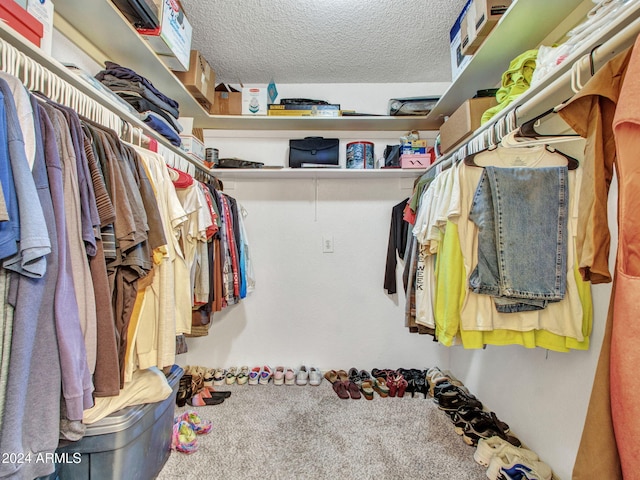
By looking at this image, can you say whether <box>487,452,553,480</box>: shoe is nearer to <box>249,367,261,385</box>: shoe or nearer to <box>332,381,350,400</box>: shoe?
<box>332,381,350,400</box>: shoe

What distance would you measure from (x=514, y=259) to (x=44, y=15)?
1833mm

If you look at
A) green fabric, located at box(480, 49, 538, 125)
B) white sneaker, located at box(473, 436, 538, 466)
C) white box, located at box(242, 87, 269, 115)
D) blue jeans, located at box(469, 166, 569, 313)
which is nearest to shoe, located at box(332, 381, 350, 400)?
white sneaker, located at box(473, 436, 538, 466)

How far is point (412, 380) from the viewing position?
203 cm

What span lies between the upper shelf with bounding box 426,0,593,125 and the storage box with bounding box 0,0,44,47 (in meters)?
1.73

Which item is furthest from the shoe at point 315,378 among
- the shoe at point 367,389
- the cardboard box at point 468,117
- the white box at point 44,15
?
the white box at point 44,15

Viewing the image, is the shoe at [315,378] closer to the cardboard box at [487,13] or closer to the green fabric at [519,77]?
the green fabric at [519,77]

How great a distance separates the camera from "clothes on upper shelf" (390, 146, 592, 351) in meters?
1.03

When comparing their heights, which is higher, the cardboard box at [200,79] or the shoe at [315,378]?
the cardboard box at [200,79]

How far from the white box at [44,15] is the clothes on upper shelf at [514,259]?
4.96ft

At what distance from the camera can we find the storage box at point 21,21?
Result: 792 mm

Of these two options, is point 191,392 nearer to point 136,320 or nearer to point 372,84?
point 136,320

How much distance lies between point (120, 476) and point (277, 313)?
1411 mm

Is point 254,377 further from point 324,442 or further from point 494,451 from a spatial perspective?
point 494,451

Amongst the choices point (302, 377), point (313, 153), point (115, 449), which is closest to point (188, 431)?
point (115, 449)
